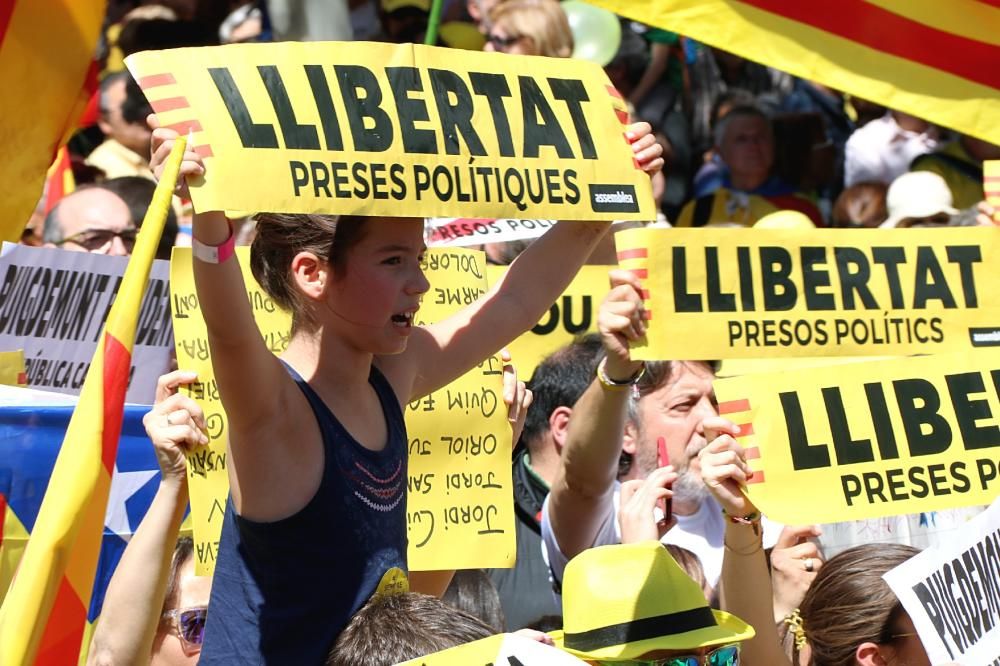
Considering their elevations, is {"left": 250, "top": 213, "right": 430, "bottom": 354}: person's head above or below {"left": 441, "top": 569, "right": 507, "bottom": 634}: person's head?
above

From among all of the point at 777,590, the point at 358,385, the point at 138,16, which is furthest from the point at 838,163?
the point at 358,385

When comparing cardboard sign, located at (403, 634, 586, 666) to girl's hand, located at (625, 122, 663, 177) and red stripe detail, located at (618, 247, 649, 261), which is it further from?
red stripe detail, located at (618, 247, 649, 261)

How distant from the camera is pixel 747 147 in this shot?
8312 millimetres

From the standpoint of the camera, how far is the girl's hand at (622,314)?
350 cm

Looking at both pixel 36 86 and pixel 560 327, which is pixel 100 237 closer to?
pixel 560 327

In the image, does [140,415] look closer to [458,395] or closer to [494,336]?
[458,395]

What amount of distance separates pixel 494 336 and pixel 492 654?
1166 mm

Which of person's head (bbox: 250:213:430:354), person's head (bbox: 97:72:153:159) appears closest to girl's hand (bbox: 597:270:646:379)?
person's head (bbox: 250:213:430:354)

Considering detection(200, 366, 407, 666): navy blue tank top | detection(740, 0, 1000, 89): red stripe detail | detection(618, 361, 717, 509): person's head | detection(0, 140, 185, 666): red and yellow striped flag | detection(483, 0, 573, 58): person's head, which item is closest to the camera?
detection(0, 140, 185, 666): red and yellow striped flag

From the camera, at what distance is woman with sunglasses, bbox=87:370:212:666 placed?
3.05 m

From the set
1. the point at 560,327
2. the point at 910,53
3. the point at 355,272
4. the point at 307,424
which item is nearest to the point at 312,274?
the point at 355,272

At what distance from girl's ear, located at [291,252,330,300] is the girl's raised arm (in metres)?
0.38

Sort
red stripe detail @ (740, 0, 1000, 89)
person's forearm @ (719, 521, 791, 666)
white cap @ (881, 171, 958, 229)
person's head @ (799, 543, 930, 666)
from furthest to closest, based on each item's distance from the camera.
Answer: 1. white cap @ (881, 171, 958, 229)
2. red stripe detail @ (740, 0, 1000, 89)
3. person's head @ (799, 543, 930, 666)
4. person's forearm @ (719, 521, 791, 666)

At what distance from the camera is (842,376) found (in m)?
3.58
